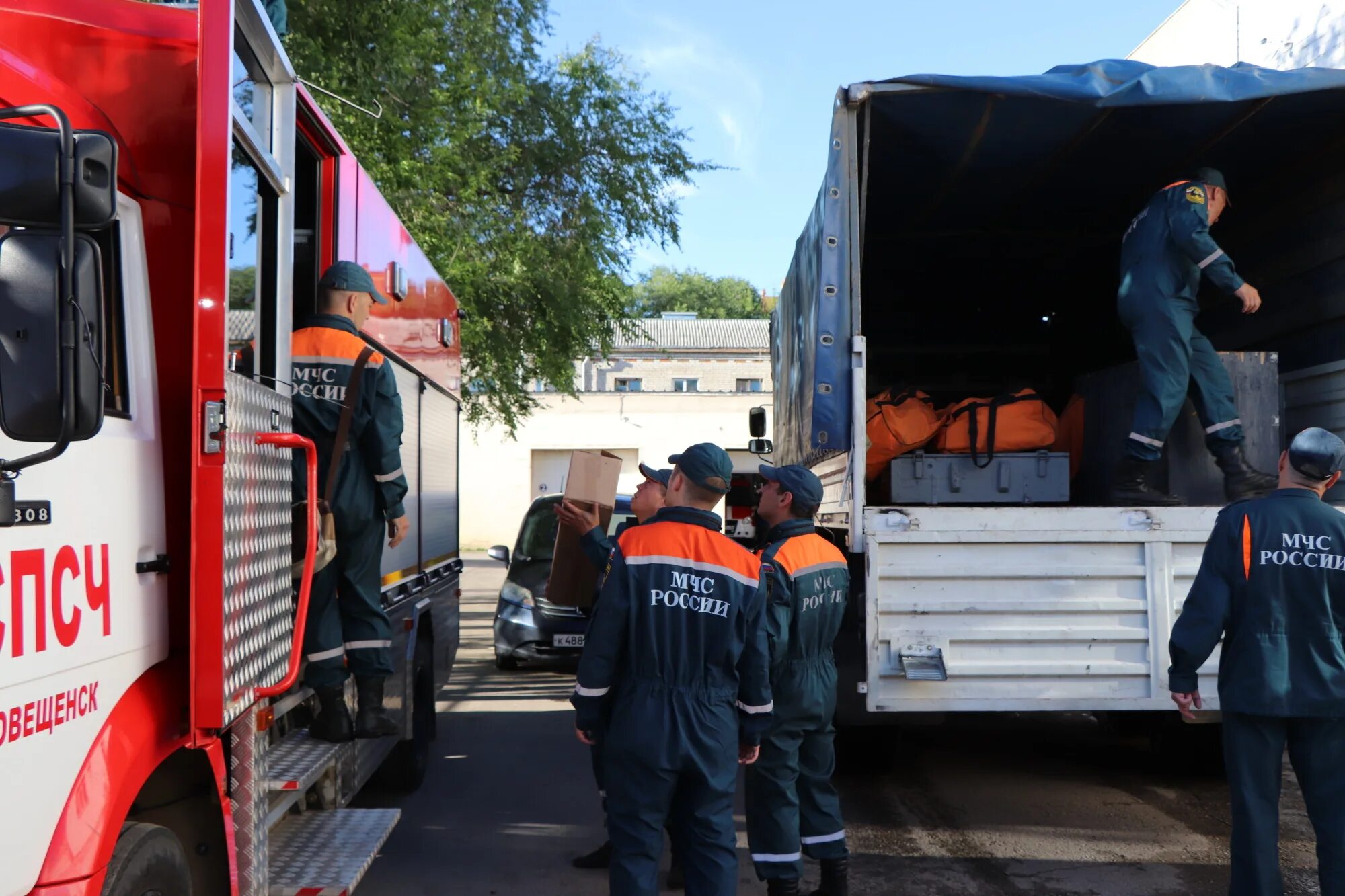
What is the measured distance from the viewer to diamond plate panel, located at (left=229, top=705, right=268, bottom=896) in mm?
3152

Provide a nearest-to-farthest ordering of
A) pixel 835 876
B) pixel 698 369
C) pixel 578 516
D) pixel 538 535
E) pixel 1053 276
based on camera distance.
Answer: pixel 835 876 < pixel 578 516 < pixel 1053 276 < pixel 538 535 < pixel 698 369

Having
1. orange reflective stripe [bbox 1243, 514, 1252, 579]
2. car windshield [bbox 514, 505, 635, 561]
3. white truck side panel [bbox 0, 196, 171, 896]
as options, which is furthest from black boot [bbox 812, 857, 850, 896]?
car windshield [bbox 514, 505, 635, 561]

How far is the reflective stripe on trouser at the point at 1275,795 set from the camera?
4074 millimetres

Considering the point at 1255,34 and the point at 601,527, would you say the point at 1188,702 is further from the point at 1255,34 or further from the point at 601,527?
the point at 1255,34

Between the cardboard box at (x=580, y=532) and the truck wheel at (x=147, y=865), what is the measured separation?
8.94ft

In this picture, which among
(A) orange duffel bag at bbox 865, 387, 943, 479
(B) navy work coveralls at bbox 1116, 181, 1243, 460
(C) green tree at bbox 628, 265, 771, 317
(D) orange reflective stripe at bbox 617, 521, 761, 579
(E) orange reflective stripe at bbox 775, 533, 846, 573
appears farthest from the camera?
(C) green tree at bbox 628, 265, 771, 317

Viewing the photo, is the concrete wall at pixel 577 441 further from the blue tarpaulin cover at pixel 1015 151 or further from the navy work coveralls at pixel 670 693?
the navy work coveralls at pixel 670 693

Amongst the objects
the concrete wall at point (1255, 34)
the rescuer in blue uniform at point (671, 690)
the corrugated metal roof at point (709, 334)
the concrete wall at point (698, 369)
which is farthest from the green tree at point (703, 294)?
the rescuer in blue uniform at point (671, 690)

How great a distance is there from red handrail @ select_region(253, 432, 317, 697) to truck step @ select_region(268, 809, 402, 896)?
631 millimetres

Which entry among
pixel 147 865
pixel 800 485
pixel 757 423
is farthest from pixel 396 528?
pixel 757 423

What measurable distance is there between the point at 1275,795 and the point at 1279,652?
0.50 m

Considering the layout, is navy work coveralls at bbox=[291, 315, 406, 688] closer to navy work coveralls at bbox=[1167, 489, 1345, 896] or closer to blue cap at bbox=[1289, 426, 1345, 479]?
navy work coveralls at bbox=[1167, 489, 1345, 896]

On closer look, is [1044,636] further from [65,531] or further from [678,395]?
[678,395]

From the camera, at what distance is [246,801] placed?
3178 millimetres
